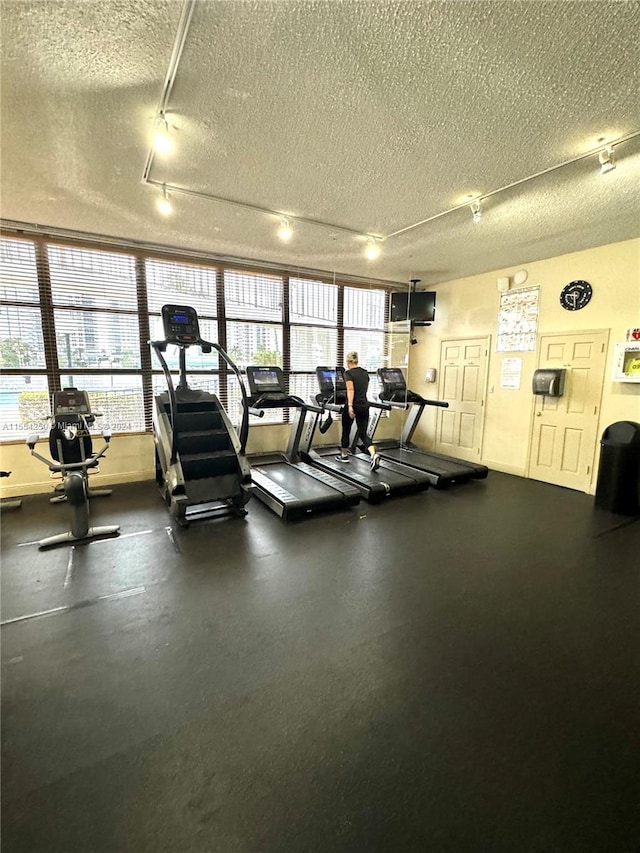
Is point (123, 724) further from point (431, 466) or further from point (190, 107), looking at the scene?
point (431, 466)

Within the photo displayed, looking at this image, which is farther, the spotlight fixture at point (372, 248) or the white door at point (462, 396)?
the white door at point (462, 396)

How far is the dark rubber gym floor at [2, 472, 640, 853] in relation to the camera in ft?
4.61

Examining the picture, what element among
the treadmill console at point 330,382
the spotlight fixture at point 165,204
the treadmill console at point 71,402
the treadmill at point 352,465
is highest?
the spotlight fixture at point 165,204

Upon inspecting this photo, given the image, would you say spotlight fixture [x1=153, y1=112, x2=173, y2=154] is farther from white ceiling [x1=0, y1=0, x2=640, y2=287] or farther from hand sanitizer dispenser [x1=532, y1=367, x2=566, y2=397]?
hand sanitizer dispenser [x1=532, y1=367, x2=566, y2=397]

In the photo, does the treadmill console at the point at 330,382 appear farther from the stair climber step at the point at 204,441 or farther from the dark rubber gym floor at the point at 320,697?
the dark rubber gym floor at the point at 320,697

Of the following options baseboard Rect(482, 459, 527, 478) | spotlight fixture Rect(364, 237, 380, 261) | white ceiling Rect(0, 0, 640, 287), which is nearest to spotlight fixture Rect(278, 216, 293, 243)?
white ceiling Rect(0, 0, 640, 287)

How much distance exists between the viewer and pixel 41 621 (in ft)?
8.15

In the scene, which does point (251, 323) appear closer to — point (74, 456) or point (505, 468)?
point (74, 456)

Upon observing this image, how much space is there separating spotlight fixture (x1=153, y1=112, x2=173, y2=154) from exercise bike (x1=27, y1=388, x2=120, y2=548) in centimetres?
282

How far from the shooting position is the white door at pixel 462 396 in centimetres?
663

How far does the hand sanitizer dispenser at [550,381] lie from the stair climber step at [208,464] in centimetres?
452

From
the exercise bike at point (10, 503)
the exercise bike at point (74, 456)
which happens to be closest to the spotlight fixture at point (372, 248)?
the exercise bike at point (74, 456)

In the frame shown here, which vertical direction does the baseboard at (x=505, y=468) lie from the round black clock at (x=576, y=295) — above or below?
below

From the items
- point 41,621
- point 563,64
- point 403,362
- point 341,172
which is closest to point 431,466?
point 403,362
